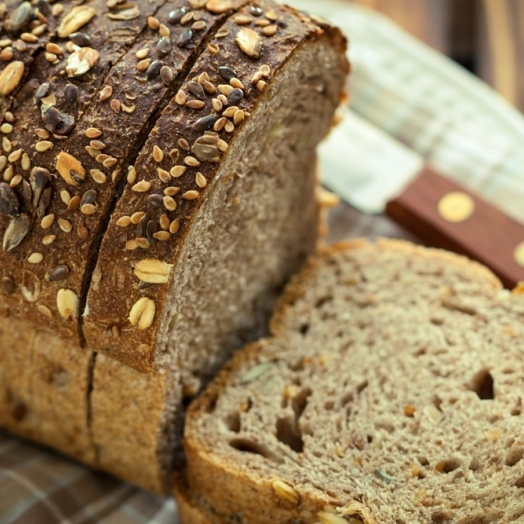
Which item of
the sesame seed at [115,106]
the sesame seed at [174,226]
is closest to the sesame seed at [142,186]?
the sesame seed at [174,226]

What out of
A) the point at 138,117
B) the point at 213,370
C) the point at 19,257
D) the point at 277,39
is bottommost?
the point at 213,370

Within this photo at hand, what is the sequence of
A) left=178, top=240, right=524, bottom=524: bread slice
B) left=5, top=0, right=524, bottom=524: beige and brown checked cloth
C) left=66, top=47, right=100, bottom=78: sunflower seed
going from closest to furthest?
left=66, top=47, right=100, bottom=78: sunflower seed < left=178, top=240, right=524, bottom=524: bread slice < left=5, top=0, right=524, bottom=524: beige and brown checked cloth

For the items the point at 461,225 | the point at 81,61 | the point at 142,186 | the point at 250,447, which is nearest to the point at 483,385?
the point at 250,447

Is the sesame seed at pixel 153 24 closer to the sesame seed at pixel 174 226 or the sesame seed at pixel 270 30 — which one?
the sesame seed at pixel 270 30

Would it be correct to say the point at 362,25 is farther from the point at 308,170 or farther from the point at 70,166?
the point at 70,166

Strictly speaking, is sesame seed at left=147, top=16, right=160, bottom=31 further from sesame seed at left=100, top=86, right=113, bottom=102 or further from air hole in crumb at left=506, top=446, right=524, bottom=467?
air hole in crumb at left=506, top=446, right=524, bottom=467

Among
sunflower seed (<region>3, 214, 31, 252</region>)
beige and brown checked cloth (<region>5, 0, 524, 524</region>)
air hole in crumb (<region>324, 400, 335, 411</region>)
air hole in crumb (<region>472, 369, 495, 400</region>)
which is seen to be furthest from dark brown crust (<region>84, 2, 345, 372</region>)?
beige and brown checked cloth (<region>5, 0, 524, 524</region>)

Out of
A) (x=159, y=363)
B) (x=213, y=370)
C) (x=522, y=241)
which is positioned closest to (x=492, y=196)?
(x=522, y=241)
